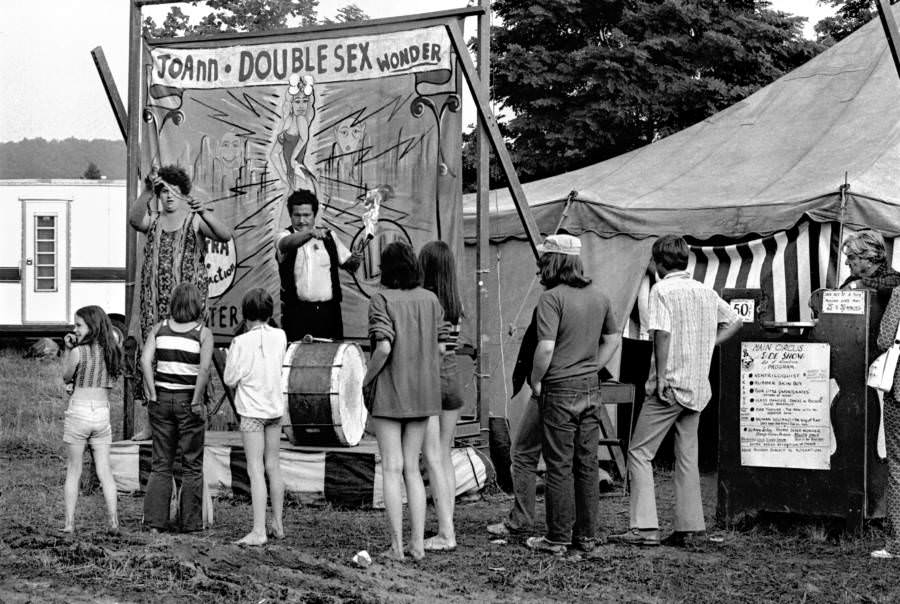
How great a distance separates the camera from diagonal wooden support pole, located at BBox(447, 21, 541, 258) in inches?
365

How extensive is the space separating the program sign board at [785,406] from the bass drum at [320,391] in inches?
103

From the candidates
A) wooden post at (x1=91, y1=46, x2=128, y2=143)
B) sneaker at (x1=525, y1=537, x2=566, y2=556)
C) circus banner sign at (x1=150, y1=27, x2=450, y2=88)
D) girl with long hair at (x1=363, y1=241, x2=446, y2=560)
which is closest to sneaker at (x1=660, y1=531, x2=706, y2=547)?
sneaker at (x1=525, y1=537, x2=566, y2=556)

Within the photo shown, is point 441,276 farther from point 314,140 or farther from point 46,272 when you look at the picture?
point 46,272

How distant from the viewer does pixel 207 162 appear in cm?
1095

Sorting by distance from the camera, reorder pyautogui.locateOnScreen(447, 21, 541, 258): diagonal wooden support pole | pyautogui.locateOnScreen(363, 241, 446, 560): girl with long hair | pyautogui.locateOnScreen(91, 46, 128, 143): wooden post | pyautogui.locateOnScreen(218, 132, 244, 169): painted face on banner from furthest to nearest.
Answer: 1. pyautogui.locateOnScreen(218, 132, 244, 169): painted face on banner
2. pyautogui.locateOnScreen(91, 46, 128, 143): wooden post
3. pyautogui.locateOnScreen(447, 21, 541, 258): diagonal wooden support pole
4. pyautogui.locateOnScreen(363, 241, 446, 560): girl with long hair

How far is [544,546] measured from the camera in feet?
23.1

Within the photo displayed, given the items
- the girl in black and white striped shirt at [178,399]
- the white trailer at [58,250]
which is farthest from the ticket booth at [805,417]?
the white trailer at [58,250]

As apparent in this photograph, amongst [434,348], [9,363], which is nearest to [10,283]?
[9,363]

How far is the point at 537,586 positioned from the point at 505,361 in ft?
19.1

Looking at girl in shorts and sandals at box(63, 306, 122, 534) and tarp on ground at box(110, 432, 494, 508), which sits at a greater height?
girl in shorts and sandals at box(63, 306, 122, 534)

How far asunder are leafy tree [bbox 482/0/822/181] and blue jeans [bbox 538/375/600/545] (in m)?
17.4

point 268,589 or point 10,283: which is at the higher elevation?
point 10,283

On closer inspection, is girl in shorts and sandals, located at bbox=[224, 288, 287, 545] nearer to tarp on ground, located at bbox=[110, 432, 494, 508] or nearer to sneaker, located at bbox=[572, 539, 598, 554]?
tarp on ground, located at bbox=[110, 432, 494, 508]

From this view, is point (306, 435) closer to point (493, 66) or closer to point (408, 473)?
point (408, 473)
